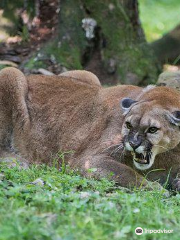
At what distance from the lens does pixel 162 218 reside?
22.3ft

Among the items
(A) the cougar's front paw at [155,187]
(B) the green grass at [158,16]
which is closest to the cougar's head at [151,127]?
(A) the cougar's front paw at [155,187]

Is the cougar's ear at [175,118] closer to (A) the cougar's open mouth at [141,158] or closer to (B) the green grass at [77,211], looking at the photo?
(A) the cougar's open mouth at [141,158]

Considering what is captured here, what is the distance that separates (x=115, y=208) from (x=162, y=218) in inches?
20.8

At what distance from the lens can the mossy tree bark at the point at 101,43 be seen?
14.0m

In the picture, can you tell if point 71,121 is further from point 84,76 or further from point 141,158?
point 141,158

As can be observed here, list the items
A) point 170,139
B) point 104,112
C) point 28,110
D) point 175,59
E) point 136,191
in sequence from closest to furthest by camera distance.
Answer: point 136,191, point 170,139, point 104,112, point 28,110, point 175,59

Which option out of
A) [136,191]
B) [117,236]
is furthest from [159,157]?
[117,236]

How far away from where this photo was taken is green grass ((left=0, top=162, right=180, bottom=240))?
19.6 feet

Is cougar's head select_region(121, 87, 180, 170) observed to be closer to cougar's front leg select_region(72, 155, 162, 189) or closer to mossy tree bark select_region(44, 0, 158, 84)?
cougar's front leg select_region(72, 155, 162, 189)

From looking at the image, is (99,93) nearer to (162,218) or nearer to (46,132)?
(46,132)

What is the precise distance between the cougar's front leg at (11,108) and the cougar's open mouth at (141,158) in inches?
97.3

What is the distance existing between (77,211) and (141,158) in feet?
8.28

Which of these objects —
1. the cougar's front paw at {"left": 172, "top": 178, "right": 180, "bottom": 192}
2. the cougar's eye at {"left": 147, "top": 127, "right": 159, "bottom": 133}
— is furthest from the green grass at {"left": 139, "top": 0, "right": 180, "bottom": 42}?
the cougar's eye at {"left": 147, "top": 127, "right": 159, "bottom": 133}

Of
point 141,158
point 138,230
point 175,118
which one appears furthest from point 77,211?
point 175,118
